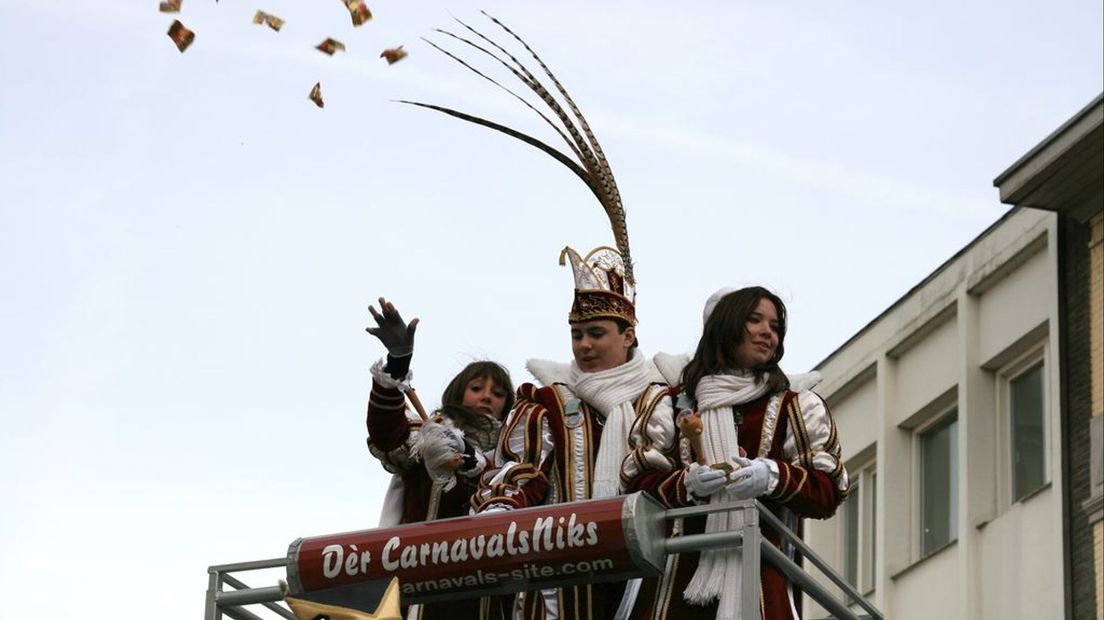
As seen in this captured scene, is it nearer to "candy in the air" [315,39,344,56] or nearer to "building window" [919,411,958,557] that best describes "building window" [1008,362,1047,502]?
"building window" [919,411,958,557]

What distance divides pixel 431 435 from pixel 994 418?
1176 centimetres

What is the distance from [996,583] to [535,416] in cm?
1168

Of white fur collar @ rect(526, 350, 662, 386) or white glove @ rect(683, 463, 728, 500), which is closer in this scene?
white glove @ rect(683, 463, 728, 500)

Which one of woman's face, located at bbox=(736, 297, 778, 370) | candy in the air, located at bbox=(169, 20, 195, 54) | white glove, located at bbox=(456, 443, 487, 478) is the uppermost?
candy in the air, located at bbox=(169, 20, 195, 54)

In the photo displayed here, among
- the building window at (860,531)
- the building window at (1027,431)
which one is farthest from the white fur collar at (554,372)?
the building window at (860,531)

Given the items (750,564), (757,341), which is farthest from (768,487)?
(757,341)

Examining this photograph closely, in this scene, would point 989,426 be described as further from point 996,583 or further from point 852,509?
point 852,509

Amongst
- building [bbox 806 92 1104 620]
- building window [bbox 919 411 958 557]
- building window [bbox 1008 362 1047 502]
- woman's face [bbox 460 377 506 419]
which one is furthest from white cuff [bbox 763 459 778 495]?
building window [bbox 919 411 958 557]

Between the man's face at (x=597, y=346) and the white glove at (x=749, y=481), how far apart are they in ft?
3.68

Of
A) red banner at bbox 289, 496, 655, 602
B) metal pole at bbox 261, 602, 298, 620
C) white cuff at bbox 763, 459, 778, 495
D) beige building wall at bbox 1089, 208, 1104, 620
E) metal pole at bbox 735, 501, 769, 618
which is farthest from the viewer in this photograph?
beige building wall at bbox 1089, 208, 1104, 620

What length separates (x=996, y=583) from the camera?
22.3 m

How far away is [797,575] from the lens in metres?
10.5

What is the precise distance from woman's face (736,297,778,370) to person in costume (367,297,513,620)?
131cm

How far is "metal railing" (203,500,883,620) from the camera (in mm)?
10102
